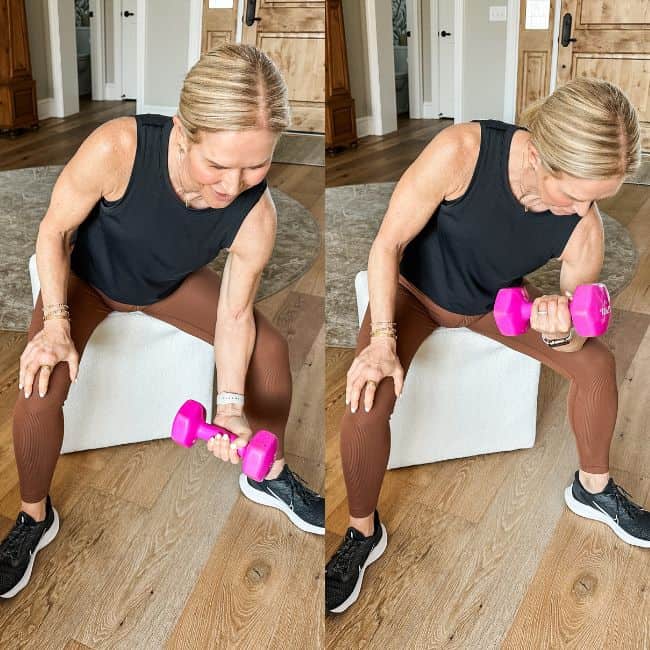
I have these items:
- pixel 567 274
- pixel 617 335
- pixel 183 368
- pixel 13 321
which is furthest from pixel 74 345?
pixel 617 335

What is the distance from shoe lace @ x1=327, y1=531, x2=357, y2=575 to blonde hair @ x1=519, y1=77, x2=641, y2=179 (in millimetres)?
706

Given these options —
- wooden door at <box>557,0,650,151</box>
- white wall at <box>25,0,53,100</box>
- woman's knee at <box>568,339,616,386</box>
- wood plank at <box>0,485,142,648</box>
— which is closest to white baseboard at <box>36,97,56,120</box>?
white wall at <box>25,0,53,100</box>

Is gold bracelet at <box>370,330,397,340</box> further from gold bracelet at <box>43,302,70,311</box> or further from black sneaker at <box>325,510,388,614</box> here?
gold bracelet at <box>43,302,70,311</box>

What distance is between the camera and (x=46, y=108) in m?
1.25

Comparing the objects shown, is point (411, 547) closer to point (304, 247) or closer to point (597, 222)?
point (597, 222)

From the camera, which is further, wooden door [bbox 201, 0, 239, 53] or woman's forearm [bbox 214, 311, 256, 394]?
woman's forearm [bbox 214, 311, 256, 394]

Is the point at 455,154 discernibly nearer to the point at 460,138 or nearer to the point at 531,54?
the point at 460,138

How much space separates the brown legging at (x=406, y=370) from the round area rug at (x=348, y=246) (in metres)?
0.20

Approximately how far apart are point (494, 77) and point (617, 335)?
3.47 feet

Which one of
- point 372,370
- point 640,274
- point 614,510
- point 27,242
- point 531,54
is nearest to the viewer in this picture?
point 372,370

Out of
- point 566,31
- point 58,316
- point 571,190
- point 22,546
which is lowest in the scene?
point 22,546

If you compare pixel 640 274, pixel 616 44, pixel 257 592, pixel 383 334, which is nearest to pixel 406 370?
pixel 383 334

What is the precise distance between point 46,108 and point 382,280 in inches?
25.7

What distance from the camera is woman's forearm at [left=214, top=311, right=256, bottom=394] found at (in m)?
1.31
